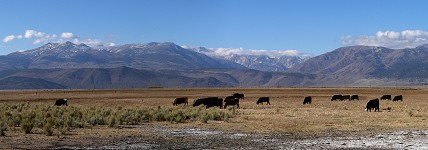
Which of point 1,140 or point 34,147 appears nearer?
point 34,147

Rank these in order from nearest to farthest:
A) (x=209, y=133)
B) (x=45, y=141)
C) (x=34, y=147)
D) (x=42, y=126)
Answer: (x=34, y=147) < (x=45, y=141) < (x=209, y=133) < (x=42, y=126)

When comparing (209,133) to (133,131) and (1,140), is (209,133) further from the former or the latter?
(1,140)

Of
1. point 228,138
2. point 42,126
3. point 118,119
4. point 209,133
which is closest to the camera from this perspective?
point 228,138

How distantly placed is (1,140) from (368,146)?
564 inches

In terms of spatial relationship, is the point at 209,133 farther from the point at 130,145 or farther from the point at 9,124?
the point at 9,124

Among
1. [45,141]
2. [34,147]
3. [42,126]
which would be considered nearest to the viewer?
[34,147]

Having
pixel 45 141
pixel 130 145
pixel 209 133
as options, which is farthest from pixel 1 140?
pixel 209 133

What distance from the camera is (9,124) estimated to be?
95.2 feet

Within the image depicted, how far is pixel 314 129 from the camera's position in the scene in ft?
93.2

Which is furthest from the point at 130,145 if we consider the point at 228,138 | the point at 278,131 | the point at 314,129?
the point at 314,129

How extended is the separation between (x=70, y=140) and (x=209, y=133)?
672cm

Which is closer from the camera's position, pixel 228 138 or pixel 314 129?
pixel 228 138

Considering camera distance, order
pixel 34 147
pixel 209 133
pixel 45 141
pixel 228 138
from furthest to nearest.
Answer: pixel 209 133 → pixel 228 138 → pixel 45 141 → pixel 34 147

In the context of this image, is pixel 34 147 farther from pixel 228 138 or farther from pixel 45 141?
pixel 228 138
